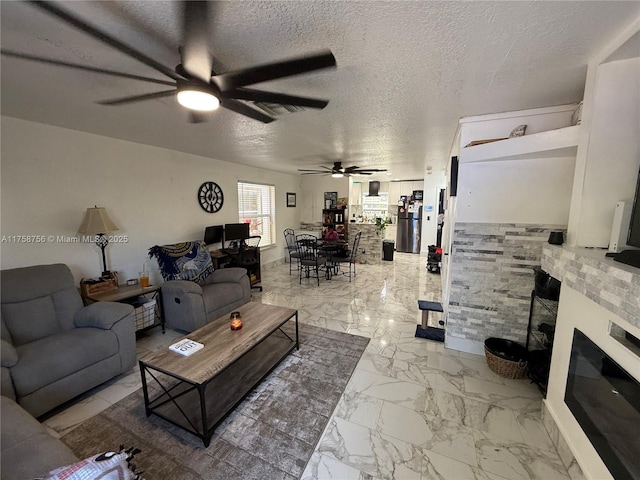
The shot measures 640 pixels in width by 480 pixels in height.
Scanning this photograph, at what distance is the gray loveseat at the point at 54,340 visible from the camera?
1.69m

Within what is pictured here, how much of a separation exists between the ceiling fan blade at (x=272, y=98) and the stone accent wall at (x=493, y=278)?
1.90m

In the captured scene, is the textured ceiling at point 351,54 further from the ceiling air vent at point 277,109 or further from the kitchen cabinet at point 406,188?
the kitchen cabinet at point 406,188

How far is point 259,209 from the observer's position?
5.84 meters

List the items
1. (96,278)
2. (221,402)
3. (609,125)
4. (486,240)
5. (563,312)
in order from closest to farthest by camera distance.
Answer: (609,125), (563,312), (221,402), (486,240), (96,278)

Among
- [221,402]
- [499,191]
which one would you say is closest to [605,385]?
[499,191]

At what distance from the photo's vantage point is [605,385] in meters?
1.25

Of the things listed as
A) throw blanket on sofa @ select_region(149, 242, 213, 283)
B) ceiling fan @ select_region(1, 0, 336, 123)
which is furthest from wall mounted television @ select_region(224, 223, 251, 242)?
ceiling fan @ select_region(1, 0, 336, 123)

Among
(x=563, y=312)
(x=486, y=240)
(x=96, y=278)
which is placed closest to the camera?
(x=563, y=312)

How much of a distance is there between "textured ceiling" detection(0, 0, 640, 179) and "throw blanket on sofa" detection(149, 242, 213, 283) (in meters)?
1.52

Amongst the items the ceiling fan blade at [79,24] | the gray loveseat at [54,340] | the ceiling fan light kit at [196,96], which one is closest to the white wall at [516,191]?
the ceiling fan light kit at [196,96]

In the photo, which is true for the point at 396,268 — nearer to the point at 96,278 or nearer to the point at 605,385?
the point at 605,385

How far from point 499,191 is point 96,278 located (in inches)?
174

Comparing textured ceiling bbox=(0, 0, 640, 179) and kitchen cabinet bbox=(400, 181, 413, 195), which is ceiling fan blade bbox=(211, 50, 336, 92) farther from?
kitchen cabinet bbox=(400, 181, 413, 195)

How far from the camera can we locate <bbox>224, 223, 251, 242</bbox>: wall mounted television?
442 cm
